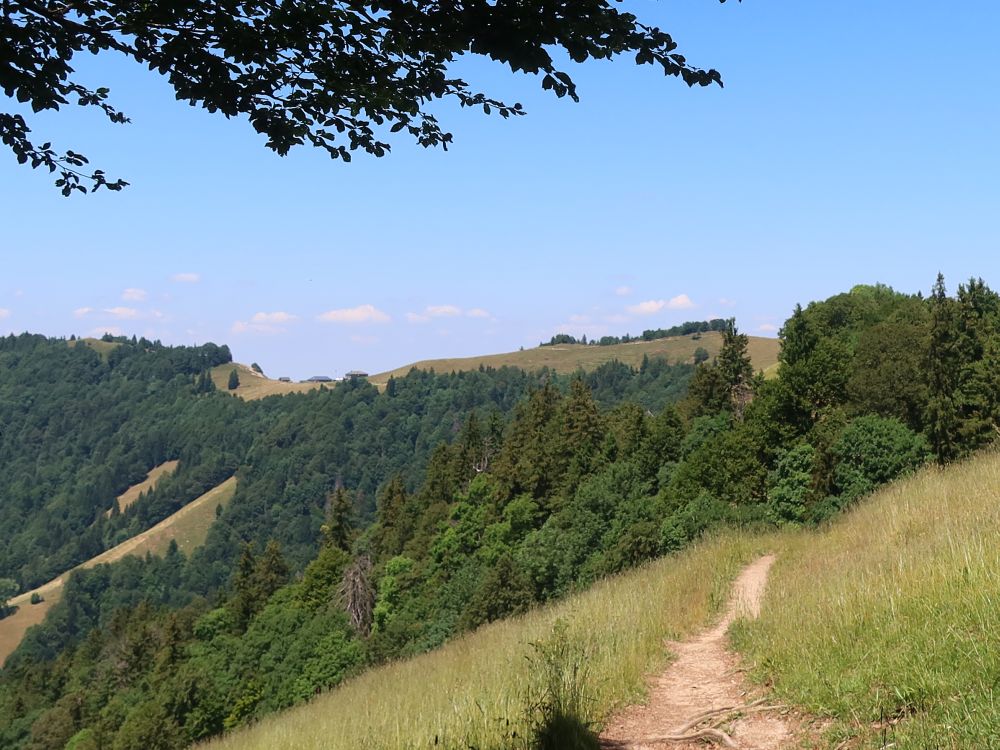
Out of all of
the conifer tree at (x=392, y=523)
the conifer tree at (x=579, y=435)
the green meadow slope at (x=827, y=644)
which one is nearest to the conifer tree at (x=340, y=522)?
the conifer tree at (x=392, y=523)

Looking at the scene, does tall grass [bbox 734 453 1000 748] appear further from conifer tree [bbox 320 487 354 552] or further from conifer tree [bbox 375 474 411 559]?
conifer tree [bbox 320 487 354 552]

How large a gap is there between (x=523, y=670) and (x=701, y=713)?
233 centimetres

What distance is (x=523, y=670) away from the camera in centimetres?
898

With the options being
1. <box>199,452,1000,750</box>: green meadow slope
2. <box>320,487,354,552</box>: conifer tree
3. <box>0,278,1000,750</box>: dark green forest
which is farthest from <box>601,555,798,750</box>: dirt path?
<box>320,487,354,552</box>: conifer tree

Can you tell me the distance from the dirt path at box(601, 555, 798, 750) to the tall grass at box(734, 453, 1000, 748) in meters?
0.31

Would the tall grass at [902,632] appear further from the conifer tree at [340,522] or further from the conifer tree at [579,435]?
the conifer tree at [340,522]

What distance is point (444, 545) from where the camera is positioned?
6788 cm

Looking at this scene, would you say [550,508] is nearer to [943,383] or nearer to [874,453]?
[943,383]

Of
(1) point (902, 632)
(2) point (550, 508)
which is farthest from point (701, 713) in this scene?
(2) point (550, 508)

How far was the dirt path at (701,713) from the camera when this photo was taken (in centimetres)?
638

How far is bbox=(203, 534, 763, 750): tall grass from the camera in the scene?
24.0 feet

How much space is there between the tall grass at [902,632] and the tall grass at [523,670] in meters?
1.30

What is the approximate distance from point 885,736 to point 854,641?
6.17ft

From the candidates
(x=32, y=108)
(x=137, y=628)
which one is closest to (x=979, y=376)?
(x=32, y=108)
